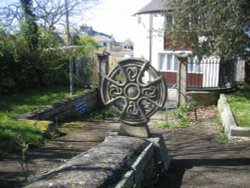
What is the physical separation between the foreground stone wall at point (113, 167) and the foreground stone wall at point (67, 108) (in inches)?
169

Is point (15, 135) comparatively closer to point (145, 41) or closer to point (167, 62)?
point (167, 62)

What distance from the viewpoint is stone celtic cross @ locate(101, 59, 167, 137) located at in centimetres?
705

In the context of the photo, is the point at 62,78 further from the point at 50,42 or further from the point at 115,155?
the point at 115,155

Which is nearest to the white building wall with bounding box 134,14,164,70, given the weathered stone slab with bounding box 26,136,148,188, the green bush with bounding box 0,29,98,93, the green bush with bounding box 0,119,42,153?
the green bush with bounding box 0,29,98,93

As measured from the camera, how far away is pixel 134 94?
7.17 meters

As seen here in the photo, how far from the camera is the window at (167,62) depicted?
3106cm

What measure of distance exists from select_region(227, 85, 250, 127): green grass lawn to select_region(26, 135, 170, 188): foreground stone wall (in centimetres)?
432

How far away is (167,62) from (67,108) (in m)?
19.1

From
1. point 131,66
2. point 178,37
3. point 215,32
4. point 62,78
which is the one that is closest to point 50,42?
point 62,78

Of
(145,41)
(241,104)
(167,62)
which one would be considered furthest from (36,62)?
(145,41)

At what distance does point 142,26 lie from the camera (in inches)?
1347

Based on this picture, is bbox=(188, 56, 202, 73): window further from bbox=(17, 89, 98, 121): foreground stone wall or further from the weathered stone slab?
the weathered stone slab

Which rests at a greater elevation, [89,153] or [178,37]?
[178,37]

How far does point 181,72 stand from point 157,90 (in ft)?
31.6
